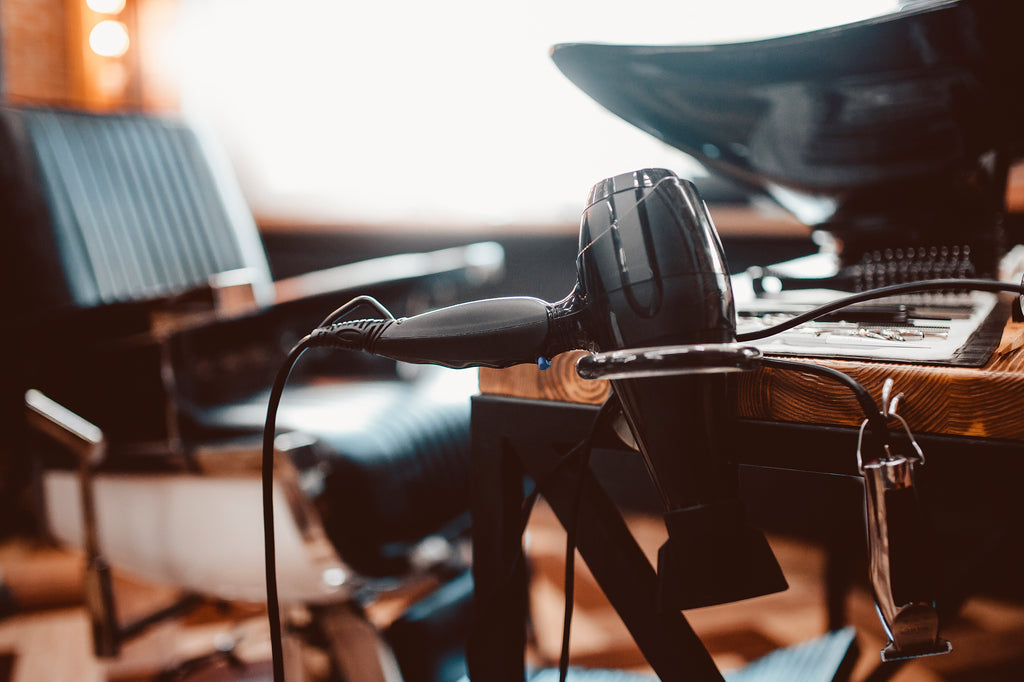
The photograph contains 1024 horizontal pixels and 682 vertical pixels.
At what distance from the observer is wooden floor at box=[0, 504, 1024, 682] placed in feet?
3.16

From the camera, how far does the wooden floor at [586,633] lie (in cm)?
96

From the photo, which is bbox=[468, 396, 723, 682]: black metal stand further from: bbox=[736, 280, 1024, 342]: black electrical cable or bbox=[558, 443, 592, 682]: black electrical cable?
bbox=[736, 280, 1024, 342]: black electrical cable

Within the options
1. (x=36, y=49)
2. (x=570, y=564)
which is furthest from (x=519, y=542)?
(x=36, y=49)

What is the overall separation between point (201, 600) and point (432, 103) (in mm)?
1299

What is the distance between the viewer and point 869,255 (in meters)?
0.65

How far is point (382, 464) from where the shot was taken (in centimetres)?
73

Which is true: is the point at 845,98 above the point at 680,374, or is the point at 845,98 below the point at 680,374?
above

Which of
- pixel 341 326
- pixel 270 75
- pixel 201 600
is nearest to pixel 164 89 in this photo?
pixel 270 75

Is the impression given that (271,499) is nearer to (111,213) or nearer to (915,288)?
(915,288)

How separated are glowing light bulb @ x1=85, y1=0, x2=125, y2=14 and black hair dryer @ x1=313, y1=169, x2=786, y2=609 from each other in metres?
2.32

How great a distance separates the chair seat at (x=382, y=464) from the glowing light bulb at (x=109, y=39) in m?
1.68

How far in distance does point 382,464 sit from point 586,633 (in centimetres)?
54

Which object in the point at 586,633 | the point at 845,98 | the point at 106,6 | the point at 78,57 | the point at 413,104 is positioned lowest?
the point at 586,633

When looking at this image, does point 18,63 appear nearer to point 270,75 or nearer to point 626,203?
point 270,75
